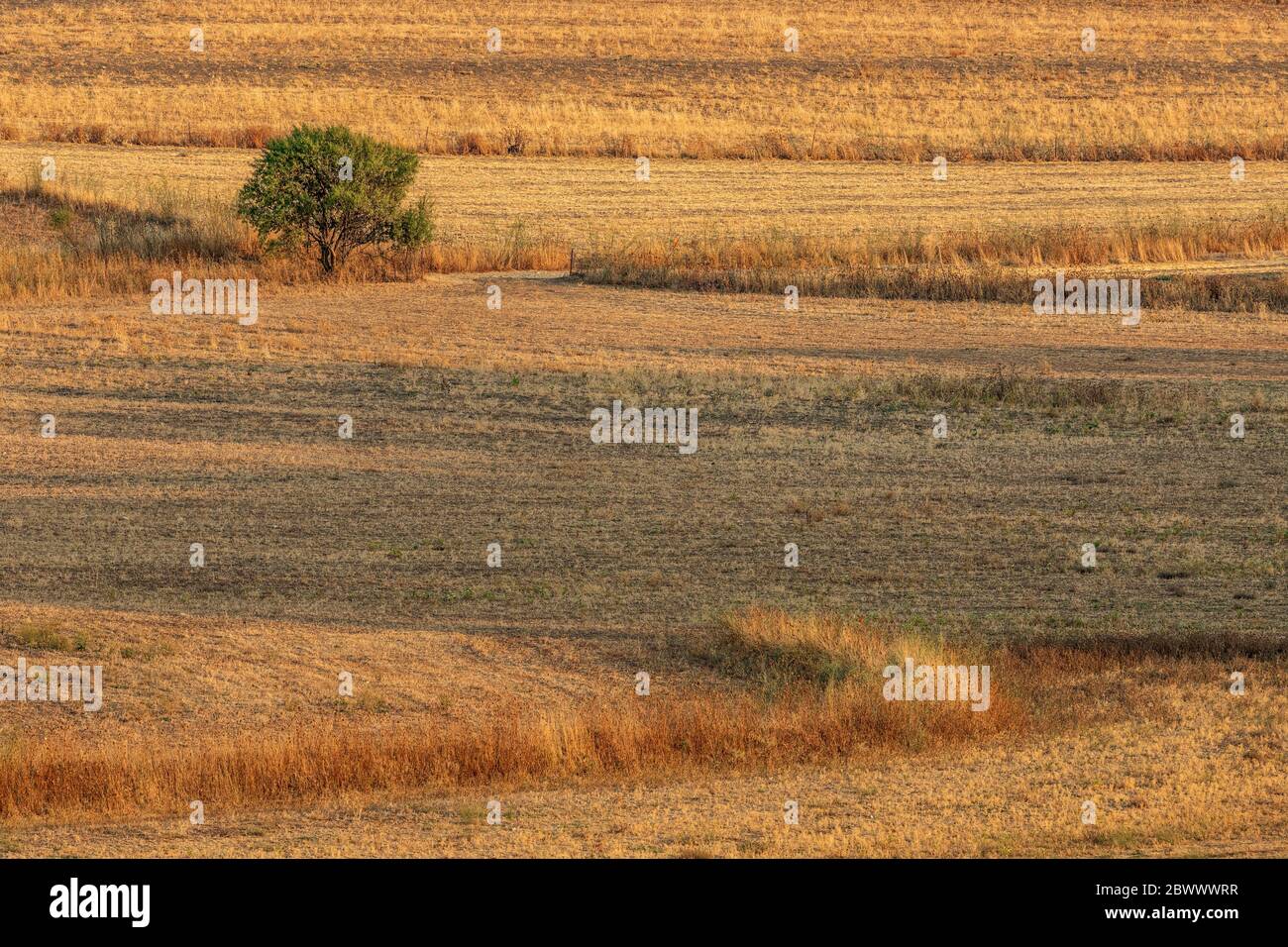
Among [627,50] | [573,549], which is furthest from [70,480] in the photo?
[627,50]

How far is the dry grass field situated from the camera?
1185 cm

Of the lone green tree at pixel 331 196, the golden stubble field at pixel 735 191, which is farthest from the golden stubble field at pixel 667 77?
the lone green tree at pixel 331 196

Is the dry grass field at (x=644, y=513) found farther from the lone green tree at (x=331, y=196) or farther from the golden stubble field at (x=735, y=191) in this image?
the lone green tree at (x=331, y=196)

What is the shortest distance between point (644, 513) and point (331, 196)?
19335 mm

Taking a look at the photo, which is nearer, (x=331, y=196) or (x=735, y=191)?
(x=331, y=196)

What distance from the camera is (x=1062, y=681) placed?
14.4m

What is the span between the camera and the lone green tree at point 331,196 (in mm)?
37906

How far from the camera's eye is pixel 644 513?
808 inches

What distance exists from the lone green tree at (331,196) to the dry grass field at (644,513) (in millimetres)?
593

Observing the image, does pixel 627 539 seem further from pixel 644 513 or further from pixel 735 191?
pixel 735 191

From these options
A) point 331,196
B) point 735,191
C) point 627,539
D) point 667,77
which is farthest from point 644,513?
point 667,77

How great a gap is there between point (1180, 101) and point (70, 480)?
5410cm

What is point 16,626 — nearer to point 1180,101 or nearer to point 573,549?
point 573,549

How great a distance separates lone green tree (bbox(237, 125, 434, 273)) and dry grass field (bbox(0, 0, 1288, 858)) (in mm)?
593
